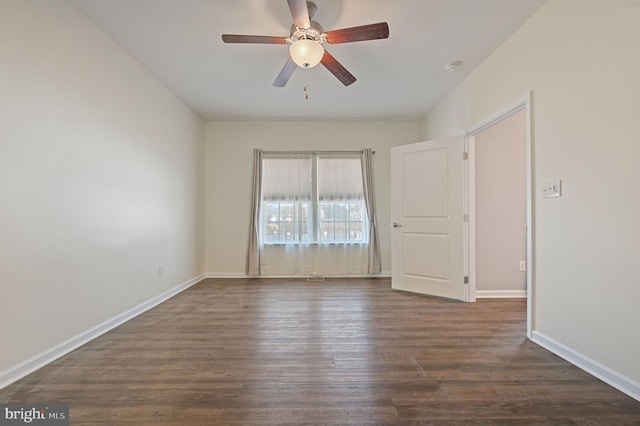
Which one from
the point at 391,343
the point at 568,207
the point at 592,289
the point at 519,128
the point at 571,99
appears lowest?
the point at 391,343

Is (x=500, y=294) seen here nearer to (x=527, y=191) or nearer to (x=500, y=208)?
(x=500, y=208)

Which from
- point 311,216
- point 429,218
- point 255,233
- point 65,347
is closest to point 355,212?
point 311,216

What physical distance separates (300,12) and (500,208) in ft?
10.1

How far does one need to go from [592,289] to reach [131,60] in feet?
13.8

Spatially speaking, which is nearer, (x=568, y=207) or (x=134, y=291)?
(x=568, y=207)

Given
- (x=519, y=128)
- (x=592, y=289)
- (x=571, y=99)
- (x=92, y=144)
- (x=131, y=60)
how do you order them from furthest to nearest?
1. (x=519, y=128)
2. (x=131, y=60)
3. (x=92, y=144)
4. (x=571, y=99)
5. (x=592, y=289)

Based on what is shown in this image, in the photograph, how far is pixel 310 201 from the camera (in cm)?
462

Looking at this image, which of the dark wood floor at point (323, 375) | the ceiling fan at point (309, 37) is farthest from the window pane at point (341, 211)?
Answer: the ceiling fan at point (309, 37)

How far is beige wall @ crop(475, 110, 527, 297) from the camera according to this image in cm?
338

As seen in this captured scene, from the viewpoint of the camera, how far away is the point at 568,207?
191 centimetres

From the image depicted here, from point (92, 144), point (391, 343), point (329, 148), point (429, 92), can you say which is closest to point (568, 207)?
point (391, 343)

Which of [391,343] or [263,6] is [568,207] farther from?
[263,6]

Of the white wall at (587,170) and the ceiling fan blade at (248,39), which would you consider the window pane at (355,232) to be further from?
the ceiling fan blade at (248,39)

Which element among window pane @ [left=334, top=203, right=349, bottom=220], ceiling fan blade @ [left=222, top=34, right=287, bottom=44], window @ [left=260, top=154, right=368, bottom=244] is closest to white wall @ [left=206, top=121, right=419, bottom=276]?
window @ [left=260, top=154, right=368, bottom=244]
